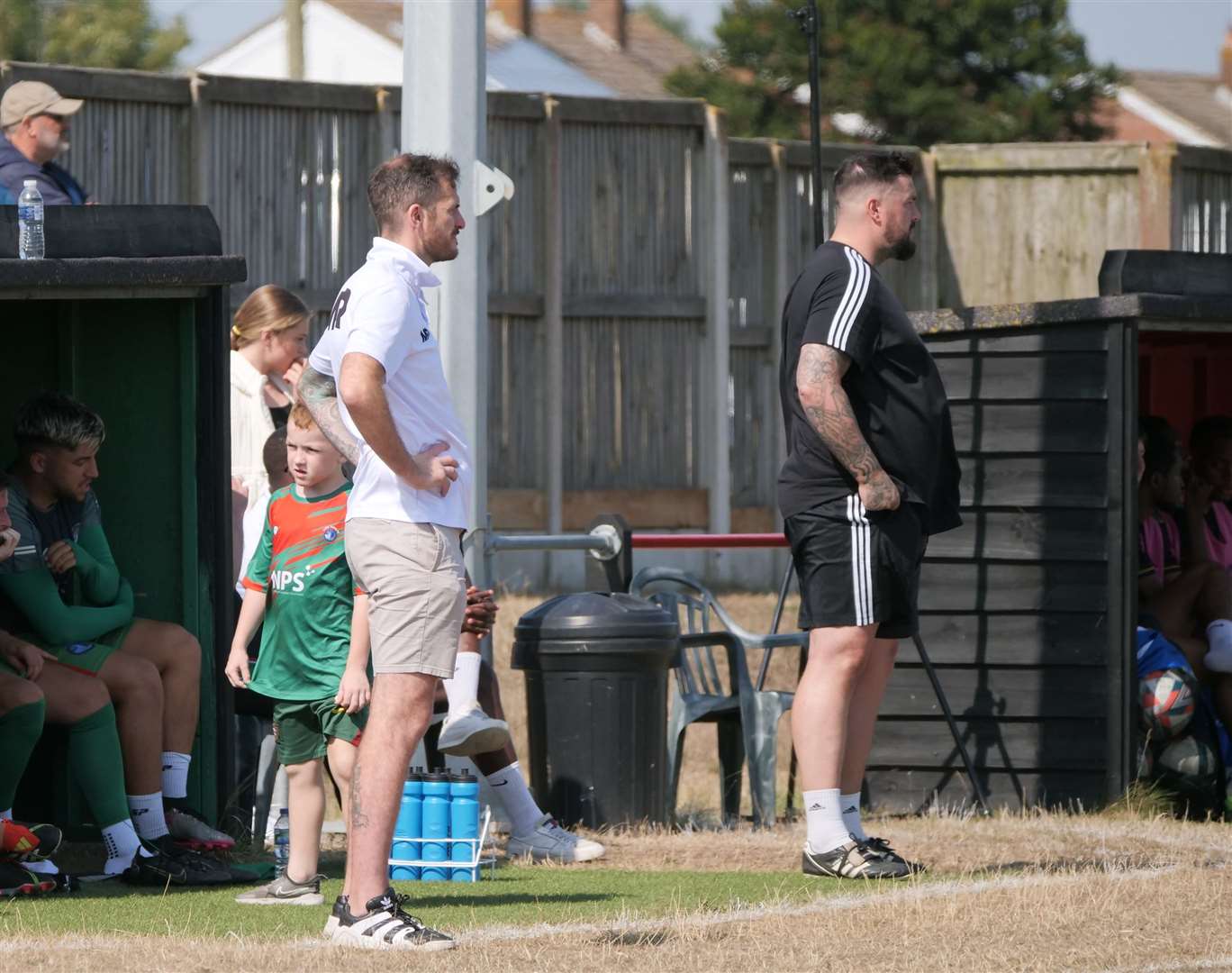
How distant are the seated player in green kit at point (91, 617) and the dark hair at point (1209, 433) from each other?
4788 millimetres

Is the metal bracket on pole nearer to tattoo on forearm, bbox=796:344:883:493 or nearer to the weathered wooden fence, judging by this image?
tattoo on forearm, bbox=796:344:883:493

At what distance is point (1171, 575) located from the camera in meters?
10.1

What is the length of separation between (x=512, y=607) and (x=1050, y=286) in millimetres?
5272

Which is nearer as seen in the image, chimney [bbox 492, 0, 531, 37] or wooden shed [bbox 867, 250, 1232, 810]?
wooden shed [bbox 867, 250, 1232, 810]

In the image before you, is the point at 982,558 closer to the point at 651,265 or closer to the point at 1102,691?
the point at 1102,691

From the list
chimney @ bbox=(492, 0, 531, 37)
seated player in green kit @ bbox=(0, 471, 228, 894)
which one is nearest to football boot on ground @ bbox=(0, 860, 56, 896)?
seated player in green kit @ bbox=(0, 471, 228, 894)

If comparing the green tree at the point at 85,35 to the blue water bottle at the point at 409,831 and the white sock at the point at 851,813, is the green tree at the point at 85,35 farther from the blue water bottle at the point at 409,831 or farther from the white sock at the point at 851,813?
the white sock at the point at 851,813

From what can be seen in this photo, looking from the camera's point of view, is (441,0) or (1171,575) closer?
(441,0)

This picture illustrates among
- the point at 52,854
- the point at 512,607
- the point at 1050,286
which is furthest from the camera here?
the point at 1050,286

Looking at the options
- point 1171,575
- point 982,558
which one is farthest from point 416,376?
point 1171,575

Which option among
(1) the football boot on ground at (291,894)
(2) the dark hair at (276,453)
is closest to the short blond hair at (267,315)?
(2) the dark hair at (276,453)

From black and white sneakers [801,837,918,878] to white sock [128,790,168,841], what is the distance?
6.79 ft

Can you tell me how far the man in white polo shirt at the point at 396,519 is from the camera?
5.95 meters

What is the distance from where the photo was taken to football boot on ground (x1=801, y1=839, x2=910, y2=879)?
7406mm
